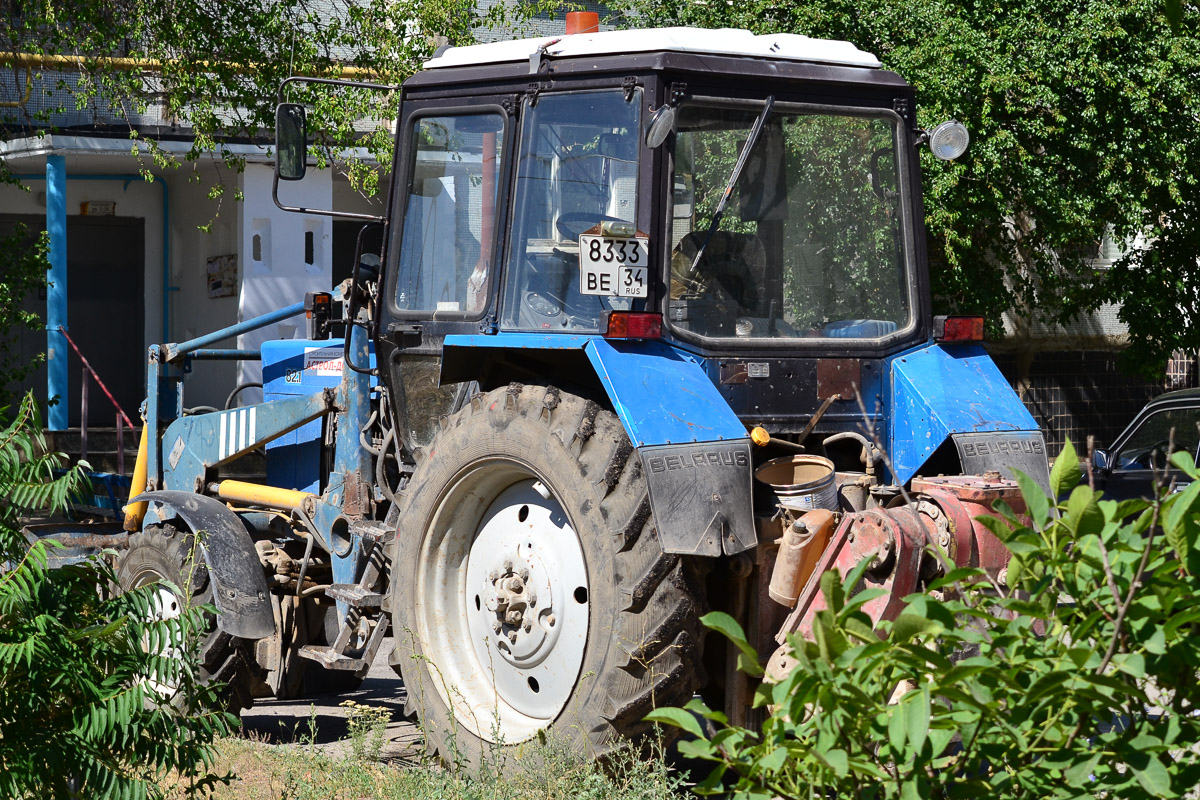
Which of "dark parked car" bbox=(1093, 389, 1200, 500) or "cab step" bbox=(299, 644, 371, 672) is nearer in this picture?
"cab step" bbox=(299, 644, 371, 672)

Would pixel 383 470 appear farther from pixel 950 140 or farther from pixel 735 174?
pixel 950 140

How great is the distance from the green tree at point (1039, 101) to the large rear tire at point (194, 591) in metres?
6.76

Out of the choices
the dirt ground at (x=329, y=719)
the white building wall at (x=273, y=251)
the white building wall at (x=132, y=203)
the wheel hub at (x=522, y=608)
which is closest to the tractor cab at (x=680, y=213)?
the wheel hub at (x=522, y=608)

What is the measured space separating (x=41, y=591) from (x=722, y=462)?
2.04 metres

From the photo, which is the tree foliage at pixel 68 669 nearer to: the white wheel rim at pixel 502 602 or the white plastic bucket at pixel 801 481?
the white wheel rim at pixel 502 602

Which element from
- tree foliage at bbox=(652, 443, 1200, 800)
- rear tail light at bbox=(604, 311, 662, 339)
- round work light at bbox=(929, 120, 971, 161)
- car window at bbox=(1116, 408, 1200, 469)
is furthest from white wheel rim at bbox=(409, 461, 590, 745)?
car window at bbox=(1116, 408, 1200, 469)

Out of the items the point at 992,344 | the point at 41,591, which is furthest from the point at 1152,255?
the point at 41,591

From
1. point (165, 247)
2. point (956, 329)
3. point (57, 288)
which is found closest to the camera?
point (956, 329)

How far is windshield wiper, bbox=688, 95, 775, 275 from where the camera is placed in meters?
4.94

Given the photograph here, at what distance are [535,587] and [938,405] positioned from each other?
1.61 m

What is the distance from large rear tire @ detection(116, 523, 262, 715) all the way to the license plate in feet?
7.45

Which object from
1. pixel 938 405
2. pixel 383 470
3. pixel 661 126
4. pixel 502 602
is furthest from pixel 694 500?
pixel 383 470

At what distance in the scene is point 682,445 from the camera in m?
4.33

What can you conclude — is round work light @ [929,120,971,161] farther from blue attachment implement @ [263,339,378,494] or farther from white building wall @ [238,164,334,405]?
white building wall @ [238,164,334,405]
